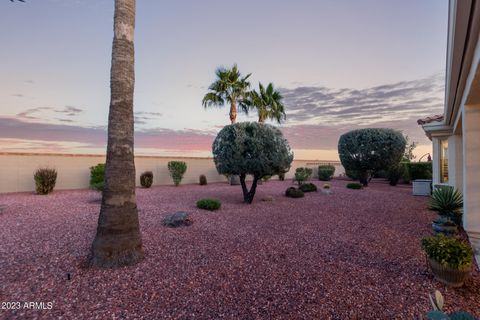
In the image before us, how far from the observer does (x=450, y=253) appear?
334 centimetres

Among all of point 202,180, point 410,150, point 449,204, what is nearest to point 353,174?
point 410,150

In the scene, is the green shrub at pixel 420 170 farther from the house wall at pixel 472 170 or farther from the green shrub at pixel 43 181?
the green shrub at pixel 43 181

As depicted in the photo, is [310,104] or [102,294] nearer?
[102,294]

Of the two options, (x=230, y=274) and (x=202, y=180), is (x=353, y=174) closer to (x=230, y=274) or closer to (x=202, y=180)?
(x=202, y=180)

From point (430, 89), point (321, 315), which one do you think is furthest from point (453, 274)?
point (430, 89)

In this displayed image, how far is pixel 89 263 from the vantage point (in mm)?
3803

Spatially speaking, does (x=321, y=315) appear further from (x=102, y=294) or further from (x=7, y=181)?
(x=7, y=181)

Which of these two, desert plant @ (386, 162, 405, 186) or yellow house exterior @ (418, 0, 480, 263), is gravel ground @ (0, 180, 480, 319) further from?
desert plant @ (386, 162, 405, 186)

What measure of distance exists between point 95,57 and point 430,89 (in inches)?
578

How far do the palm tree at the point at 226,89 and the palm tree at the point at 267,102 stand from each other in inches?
52.6

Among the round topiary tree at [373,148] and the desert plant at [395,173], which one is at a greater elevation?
the round topiary tree at [373,148]

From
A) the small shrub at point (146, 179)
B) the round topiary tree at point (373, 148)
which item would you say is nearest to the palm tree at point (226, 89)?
the small shrub at point (146, 179)

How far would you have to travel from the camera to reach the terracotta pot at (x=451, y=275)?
10.7ft

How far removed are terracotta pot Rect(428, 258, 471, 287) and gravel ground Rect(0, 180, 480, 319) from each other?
0.11m
